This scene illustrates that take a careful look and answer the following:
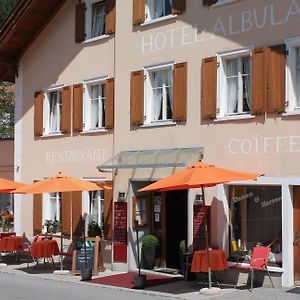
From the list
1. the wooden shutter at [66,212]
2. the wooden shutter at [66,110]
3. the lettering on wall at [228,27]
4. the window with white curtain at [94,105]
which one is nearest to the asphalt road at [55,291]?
the wooden shutter at [66,212]

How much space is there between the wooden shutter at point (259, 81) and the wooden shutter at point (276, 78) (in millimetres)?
126

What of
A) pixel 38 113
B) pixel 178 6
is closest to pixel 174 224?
pixel 178 6

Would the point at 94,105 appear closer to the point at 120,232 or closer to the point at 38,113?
the point at 38,113

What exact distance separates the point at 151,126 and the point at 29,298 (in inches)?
209

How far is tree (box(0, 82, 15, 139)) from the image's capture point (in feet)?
110

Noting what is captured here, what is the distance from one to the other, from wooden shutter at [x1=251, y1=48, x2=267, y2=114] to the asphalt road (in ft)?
13.9

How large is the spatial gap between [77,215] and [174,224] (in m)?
3.05

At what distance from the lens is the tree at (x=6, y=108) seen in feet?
110

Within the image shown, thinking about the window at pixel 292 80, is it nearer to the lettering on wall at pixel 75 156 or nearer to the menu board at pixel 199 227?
the menu board at pixel 199 227

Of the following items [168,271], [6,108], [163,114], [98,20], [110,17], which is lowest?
[168,271]

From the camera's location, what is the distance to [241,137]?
14016mm

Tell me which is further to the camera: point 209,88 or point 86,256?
point 86,256

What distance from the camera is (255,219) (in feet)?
45.8

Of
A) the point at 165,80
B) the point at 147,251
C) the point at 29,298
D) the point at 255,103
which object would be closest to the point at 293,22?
the point at 255,103
